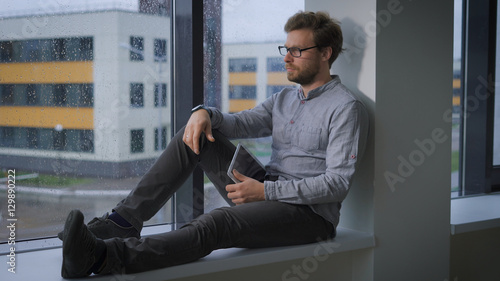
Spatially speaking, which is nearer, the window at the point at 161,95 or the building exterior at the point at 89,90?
the building exterior at the point at 89,90

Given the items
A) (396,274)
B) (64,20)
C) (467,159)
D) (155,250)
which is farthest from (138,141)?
(467,159)

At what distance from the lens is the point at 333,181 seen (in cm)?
186

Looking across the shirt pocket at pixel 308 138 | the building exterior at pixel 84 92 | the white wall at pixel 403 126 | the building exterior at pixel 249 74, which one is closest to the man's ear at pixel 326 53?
the white wall at pixel 403 126

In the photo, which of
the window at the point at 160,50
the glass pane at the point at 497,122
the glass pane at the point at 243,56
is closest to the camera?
the window at the point at 160,50

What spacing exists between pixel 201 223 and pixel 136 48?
2.86ft

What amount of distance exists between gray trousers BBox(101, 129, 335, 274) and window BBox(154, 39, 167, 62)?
456 millimetres

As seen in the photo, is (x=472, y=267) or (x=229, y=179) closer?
(x=229, y=179)

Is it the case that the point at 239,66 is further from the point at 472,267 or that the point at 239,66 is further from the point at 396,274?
the point at 472,267

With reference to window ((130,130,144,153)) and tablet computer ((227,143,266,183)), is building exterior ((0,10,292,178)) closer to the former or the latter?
window ((130,130,144,153))

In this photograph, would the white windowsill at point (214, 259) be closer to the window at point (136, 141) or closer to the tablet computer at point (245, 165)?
the tablet computer at point (245, 165)

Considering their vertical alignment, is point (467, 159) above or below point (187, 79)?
below

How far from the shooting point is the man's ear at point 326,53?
2.09 meters

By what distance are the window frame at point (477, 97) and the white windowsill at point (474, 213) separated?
0.15 meters

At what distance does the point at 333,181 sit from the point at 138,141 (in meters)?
0.87
